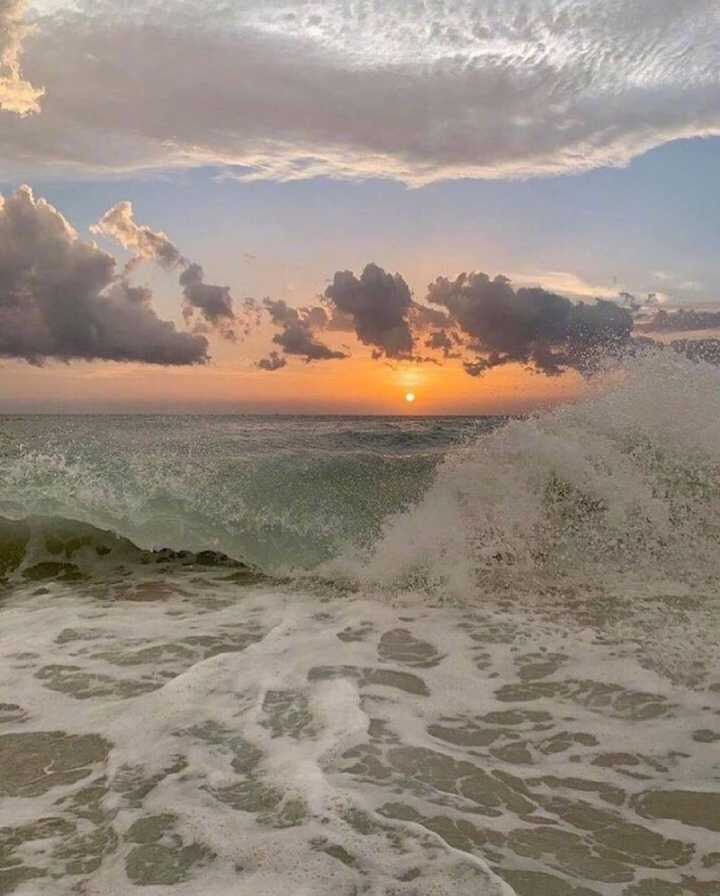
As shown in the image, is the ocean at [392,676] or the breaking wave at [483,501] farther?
the breaking wave at [483,501]

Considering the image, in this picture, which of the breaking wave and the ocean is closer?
the ocean

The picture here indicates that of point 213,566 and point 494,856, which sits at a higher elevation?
point 494,856

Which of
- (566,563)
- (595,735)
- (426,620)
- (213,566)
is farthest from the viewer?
(213,566)

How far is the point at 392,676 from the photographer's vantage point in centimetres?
623

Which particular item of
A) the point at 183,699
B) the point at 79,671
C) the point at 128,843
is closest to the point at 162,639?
the point at 79,671

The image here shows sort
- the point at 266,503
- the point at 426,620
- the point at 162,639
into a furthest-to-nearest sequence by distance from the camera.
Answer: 1. the point at 266,503
2. the point at 426,620
3. the point at 162,639

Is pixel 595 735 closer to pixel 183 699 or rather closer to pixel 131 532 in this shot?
pixel 183 699

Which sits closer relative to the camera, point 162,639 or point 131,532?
point 162,639

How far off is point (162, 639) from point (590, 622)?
4.39m

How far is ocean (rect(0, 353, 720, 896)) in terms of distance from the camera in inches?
142

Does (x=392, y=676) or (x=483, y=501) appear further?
(x=483, y=501)

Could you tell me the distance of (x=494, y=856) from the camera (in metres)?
3.55

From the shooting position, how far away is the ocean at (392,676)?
3.62 m

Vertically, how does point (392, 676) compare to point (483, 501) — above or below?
below
